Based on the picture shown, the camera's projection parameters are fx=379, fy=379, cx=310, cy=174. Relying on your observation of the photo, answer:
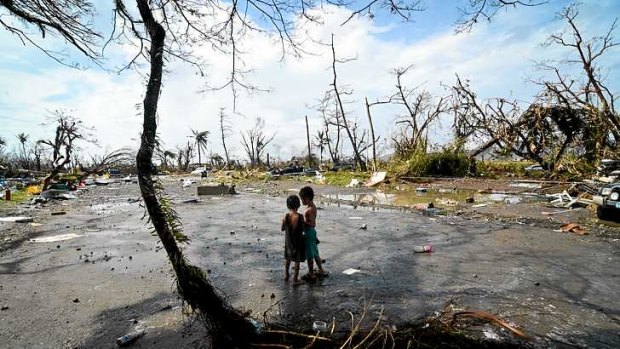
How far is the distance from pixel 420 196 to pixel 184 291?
10488 millimetres

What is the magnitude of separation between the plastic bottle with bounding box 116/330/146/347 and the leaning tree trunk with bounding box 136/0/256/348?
2.19ft

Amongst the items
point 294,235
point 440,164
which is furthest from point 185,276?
point 440,164

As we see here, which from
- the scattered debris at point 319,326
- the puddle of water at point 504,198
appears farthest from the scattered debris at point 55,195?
the puddle of water at point 504,198

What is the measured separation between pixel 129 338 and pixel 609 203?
7.83 metres

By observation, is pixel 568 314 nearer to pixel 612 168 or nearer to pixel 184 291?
pixel 184 291

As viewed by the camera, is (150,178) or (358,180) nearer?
(150,178)

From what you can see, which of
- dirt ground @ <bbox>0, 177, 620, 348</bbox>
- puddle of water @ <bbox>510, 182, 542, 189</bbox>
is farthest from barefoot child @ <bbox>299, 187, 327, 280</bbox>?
puddle of water @ <bbox>510, 182, 542, 189</bbox>

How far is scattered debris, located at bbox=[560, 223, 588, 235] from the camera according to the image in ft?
20.7

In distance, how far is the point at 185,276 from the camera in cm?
281

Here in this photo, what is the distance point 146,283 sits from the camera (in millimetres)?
4531

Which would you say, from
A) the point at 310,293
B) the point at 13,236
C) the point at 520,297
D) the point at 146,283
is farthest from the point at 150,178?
the point at 13,236

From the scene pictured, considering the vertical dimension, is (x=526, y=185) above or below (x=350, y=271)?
above

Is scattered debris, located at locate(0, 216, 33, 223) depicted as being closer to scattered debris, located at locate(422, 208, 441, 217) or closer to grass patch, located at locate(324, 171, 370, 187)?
scattered debris, located at locate(422, 208, 441, 217)

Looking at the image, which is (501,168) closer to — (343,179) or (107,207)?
(343,179)
